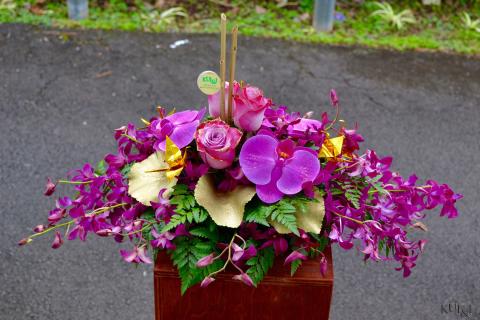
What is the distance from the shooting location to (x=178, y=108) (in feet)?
13.2

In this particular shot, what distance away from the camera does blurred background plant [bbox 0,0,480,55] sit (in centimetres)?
490

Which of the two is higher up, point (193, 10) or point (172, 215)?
point (172, 215)

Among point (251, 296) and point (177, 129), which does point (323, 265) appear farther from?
point (177, 129)

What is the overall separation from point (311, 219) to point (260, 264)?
17 cm

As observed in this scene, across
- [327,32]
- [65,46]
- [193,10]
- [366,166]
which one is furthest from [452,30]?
[366,166]

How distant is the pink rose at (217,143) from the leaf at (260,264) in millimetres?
237

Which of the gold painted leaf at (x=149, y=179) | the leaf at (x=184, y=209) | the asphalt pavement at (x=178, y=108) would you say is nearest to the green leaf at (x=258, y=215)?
the leaf at (x=184, y=209)

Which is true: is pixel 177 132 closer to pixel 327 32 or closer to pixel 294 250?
pixel 294 250

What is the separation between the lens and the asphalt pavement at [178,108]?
2.88 metres

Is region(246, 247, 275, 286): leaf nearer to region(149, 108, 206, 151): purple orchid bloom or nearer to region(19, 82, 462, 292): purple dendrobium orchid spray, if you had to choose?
region(19, 82, 462, 292): purple dendrobium orchid spray

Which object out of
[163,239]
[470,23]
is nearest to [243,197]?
[163,239]

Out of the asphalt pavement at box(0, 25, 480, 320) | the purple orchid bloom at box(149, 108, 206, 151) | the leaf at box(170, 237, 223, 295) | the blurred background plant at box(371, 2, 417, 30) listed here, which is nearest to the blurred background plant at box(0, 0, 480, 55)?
the blurred background plant at box(371, 2, 417, 30)

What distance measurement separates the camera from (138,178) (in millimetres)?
1695

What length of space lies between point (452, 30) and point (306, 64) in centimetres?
143
